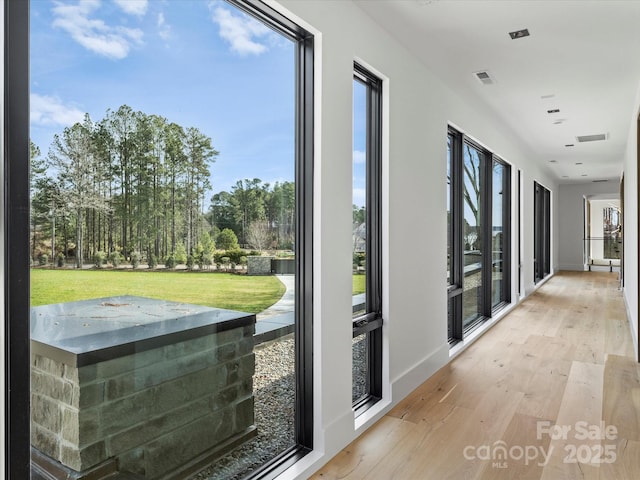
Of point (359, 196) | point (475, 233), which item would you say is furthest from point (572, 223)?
point (359, 196)

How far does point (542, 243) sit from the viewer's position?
1030 cm

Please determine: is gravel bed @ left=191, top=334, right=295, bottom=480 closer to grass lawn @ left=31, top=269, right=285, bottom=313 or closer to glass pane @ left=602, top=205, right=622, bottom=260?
grass lawn @ left=31, top=269, right=285, bottom=313

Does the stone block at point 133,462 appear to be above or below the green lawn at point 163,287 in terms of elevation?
below

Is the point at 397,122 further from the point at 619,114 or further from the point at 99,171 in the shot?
the point at 619,114

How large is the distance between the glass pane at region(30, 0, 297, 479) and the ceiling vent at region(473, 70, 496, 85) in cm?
217

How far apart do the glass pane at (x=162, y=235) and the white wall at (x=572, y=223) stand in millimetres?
12812

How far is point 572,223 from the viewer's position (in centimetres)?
1298

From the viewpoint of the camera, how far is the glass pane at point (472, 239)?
193 inches

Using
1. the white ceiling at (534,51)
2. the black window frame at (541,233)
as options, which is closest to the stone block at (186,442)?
the white ceiling at (534,51)

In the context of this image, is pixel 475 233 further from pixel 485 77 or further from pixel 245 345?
pixel 245 345

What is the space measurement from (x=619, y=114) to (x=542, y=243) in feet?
18.4

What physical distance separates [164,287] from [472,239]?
421 cm

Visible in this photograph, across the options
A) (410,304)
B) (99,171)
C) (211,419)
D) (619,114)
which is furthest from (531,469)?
(619,114)

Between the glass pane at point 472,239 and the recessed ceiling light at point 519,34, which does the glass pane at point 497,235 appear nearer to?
the glass pane at point 472,239
